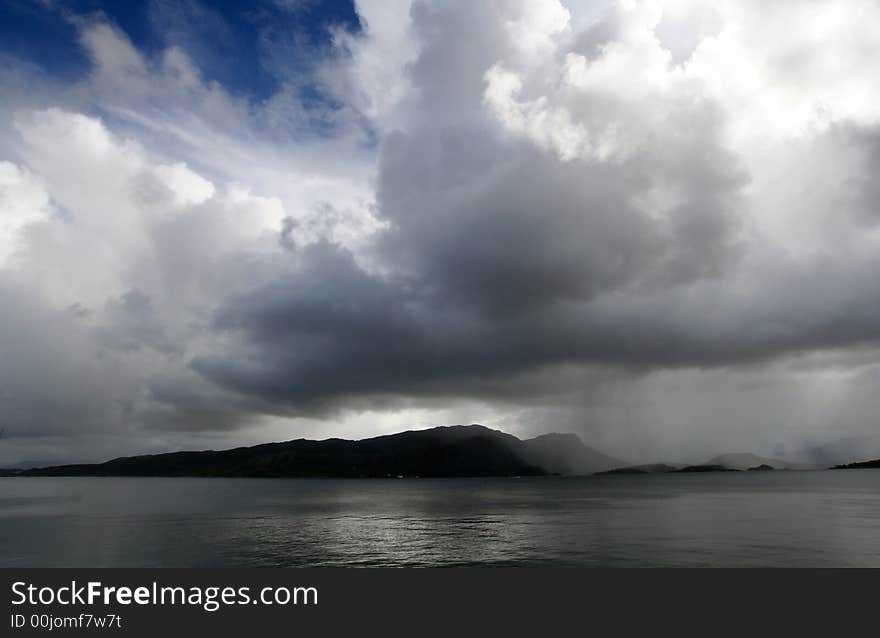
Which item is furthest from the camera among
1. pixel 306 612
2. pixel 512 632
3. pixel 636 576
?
pixel 636 576

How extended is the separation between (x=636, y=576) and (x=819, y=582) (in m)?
22.7

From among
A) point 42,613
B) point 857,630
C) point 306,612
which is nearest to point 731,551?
point 857,630

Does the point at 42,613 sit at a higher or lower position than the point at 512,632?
higher

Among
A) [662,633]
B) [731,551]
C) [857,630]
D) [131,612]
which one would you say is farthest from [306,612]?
[731,551]

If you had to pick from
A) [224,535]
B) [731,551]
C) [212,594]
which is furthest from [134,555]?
[731,551]

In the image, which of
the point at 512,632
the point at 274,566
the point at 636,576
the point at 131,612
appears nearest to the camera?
the point at 131,612

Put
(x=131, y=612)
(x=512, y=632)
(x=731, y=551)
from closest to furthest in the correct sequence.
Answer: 1. (x=131, y=612)
2. (x=512, y=632)
3. (x=731, y=551)

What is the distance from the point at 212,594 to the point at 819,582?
67.5m

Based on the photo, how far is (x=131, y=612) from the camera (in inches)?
1821

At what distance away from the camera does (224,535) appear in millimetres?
115438

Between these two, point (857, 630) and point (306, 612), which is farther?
point (306, 612)

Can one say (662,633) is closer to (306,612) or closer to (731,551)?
(306,612)

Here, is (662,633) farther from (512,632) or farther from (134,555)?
(134,555)

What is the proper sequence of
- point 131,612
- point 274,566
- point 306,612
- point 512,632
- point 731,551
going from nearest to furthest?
point 131,612 → point 512,632 → point 306,612 → point 274,566 → point 731,551
